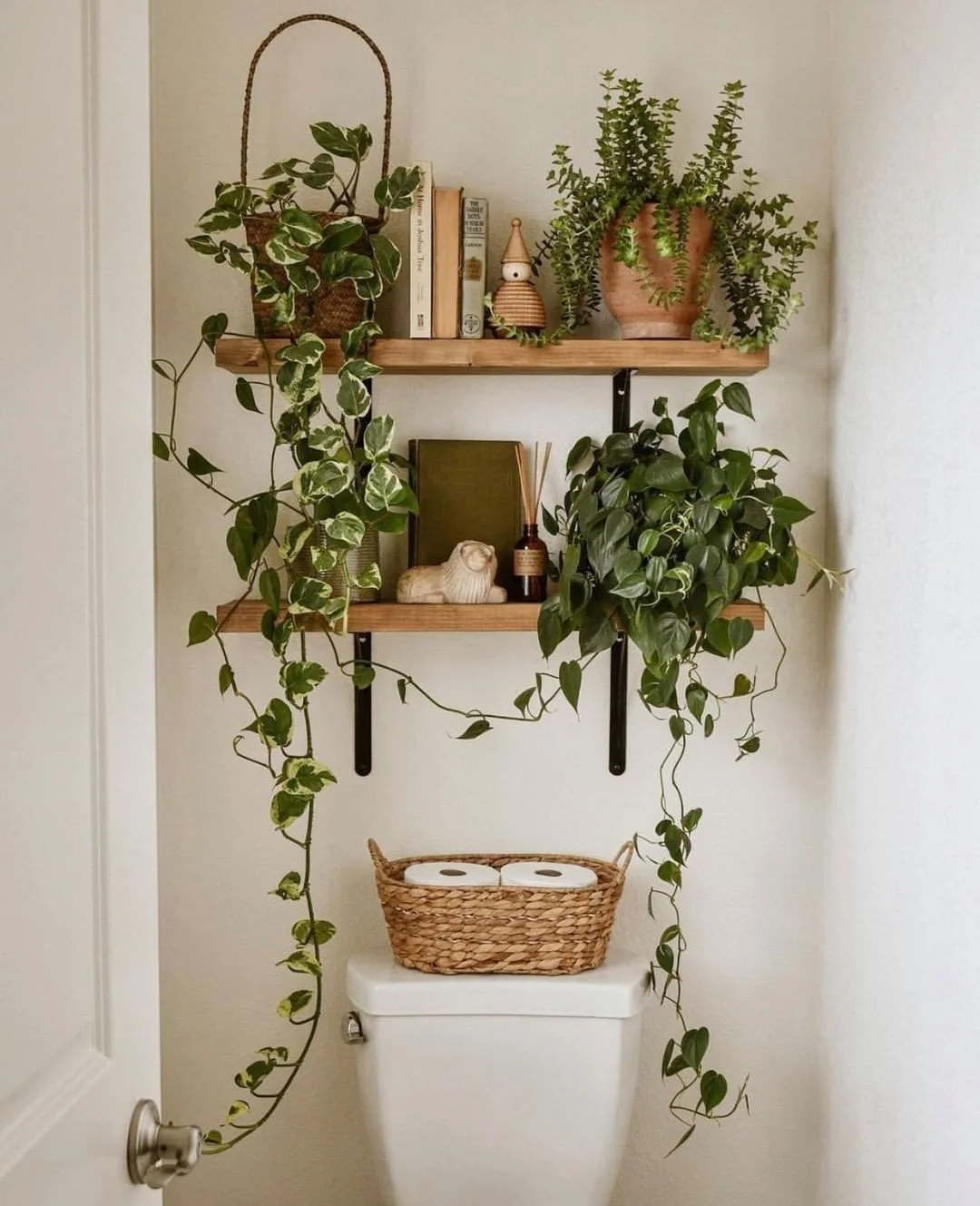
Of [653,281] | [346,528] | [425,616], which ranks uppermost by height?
[653,281]

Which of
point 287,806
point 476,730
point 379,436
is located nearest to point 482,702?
point 476,730

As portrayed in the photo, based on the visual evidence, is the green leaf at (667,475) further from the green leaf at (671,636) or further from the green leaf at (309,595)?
the green leaf at (309,595)

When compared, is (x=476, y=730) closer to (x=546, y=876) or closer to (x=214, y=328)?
(x=546, y=876)

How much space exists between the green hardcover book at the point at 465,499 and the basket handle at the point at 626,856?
15.7 inches

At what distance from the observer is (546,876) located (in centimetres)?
163

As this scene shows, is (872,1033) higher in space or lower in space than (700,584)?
lower

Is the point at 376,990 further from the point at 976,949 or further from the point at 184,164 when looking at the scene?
the point at 184,164

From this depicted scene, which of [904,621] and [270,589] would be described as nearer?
[904,621]

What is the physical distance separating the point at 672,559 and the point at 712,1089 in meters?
0.75

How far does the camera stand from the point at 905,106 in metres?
1.41

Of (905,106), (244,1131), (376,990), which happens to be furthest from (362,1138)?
(905,106)

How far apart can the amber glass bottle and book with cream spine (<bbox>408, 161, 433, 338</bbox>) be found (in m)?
0.31

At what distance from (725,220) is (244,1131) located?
1435 millimetres

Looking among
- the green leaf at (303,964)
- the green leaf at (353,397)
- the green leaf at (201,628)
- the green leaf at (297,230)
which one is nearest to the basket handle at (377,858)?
the green leaf at (303,964)
